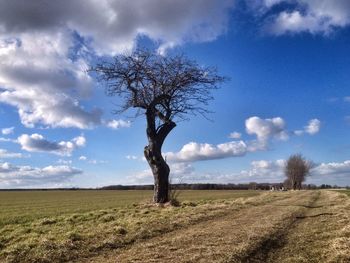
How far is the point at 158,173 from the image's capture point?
27266 mm

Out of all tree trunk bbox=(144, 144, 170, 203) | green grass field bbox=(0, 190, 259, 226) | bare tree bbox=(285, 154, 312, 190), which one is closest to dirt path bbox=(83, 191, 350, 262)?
tree trunk bbox=(144, 144, 170, 203)

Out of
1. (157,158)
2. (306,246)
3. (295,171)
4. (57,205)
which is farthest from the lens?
(295,171)

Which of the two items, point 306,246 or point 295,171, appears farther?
point 295,171

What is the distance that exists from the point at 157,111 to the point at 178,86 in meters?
2.16

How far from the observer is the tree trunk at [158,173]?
2708 cm

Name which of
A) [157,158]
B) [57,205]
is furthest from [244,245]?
[57,205]

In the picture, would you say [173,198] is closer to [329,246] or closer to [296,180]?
[329,246]

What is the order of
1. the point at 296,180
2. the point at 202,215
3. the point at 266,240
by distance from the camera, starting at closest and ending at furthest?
1. the point at 266,240
2. the point at 202,215
3. the point at 296,180

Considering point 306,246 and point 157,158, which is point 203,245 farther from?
point 157,158

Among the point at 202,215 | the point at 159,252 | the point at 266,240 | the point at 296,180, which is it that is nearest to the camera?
the point at 159,252

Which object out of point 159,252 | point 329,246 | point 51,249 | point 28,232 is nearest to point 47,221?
point 28,232

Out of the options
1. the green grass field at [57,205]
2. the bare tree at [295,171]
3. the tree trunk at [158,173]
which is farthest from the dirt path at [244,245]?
the bare tree at [295,171]

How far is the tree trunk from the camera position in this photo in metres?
27.1

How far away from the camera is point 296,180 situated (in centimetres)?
14775
